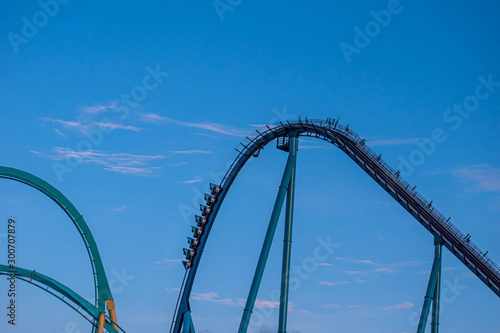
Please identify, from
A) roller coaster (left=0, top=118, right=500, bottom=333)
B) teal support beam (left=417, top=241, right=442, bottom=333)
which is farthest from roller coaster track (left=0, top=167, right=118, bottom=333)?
teal support beam (left=417, top=241, right=442, bottom=333)

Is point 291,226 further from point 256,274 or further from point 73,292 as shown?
point 73,292

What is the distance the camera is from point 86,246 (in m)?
36.6

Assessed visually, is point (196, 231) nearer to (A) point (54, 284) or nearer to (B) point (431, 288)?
(A) point (54, 284)

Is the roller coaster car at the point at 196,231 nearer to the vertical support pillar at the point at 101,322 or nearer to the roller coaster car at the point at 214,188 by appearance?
the roller coaster car at the point at 214,188

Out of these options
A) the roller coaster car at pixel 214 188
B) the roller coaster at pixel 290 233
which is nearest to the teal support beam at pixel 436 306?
the roller coaster at pixel 290 233

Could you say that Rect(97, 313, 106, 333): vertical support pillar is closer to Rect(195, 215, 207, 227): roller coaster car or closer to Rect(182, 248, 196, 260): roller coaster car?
Rect(182, 248, 196, 260): roller coaster car

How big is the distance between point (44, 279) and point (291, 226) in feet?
37.0

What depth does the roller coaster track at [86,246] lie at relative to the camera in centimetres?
3478

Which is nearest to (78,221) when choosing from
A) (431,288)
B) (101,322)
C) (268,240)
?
(101,322)

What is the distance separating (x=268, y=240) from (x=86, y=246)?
8307mm

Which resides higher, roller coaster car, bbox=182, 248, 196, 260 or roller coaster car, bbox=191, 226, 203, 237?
roller coaster car, bbox=191, 226, 203, 237

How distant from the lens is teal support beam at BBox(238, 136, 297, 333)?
115 ft

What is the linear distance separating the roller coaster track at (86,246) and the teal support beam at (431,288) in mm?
13772

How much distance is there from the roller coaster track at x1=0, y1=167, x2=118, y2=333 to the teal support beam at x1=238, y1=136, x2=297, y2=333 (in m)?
6.10
